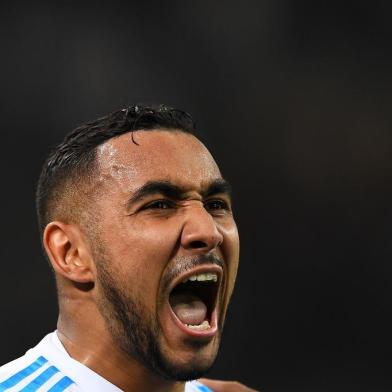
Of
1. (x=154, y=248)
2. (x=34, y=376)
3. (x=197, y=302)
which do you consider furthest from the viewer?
(x=197, y=302)

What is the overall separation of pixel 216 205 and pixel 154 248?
0.27 metres

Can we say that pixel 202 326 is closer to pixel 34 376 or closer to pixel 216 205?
pixel 216 205

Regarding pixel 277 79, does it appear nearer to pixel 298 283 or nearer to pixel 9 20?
pixel 298 283

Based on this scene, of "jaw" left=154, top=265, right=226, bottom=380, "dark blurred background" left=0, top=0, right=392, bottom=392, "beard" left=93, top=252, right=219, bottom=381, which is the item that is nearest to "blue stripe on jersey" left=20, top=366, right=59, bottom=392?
"beard" left=93, top=252, right=219, bottom=381

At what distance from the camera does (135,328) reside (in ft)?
5.61

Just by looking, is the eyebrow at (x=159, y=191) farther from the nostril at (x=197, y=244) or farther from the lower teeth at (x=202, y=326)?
the lower teeth at (x=202, y=326)

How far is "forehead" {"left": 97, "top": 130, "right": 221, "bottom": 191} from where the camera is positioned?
68.6 inches

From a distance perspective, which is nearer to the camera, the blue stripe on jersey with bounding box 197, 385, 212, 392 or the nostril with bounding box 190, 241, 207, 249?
the nostril with bounding box 190, 241, 207, 249

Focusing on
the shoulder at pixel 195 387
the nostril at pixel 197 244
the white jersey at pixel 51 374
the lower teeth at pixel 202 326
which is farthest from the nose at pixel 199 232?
the shoulder at pixel 195 387

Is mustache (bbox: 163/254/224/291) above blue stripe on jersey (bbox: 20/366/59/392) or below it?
above

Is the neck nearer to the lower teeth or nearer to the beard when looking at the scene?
the beard

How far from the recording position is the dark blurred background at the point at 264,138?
152 inches

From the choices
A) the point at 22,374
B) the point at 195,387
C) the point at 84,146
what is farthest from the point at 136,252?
the point at 195,387

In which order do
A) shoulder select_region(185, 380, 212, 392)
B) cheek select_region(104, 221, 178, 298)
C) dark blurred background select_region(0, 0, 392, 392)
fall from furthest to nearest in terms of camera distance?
1. dark blurred background select_region(0, 0, 392, 392)
2. shoulder select_region(185, 380, 212, 392)
3. cheek select_region(104, 221, 178, 298)
